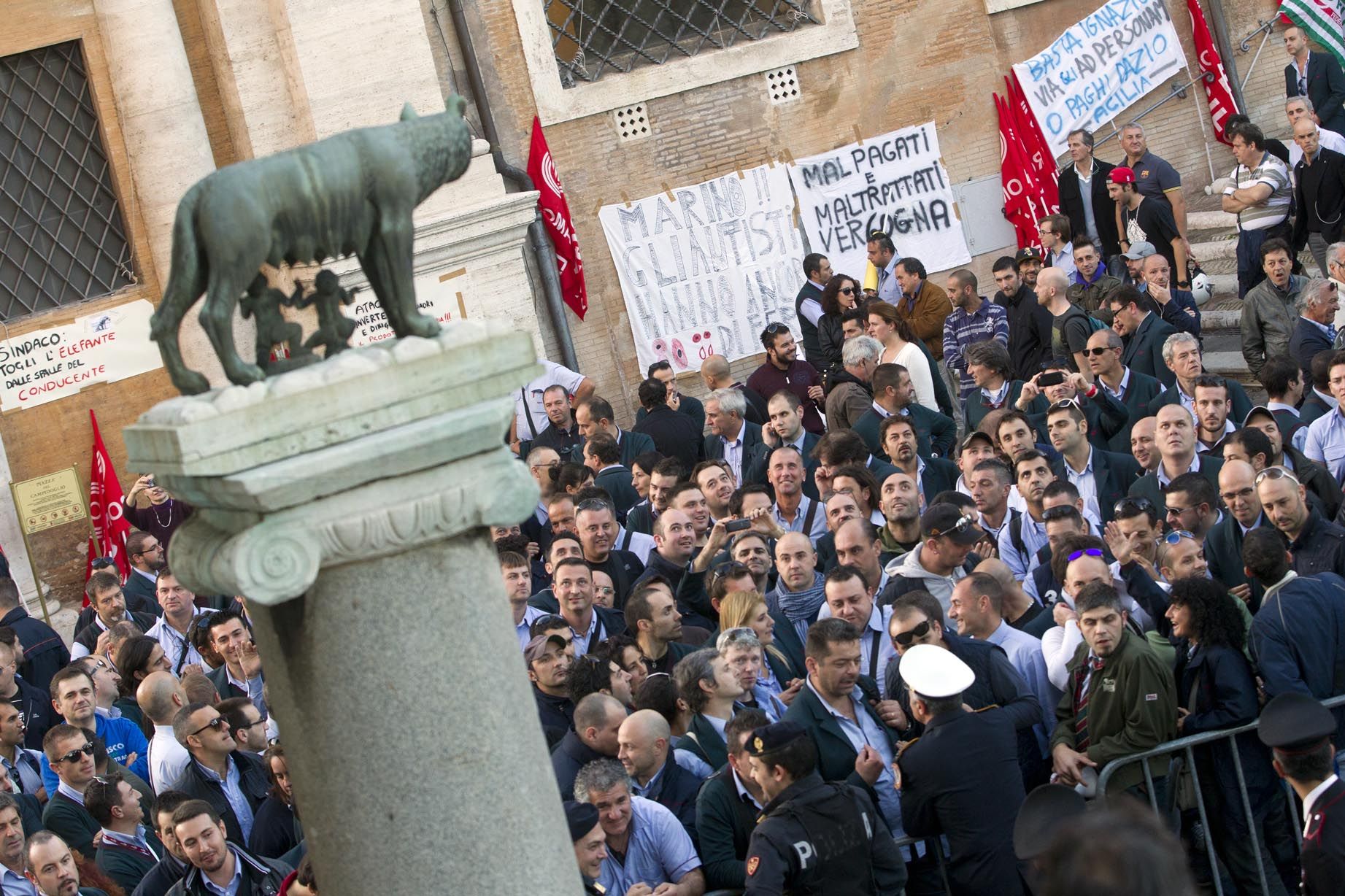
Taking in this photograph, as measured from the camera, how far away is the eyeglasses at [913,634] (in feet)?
21.6

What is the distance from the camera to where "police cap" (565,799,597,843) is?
5719mm

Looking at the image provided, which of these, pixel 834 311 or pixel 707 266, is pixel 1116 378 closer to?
pixel 834 311

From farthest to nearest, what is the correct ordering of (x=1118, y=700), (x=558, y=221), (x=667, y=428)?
(x=558, y=221), (x=667, y=428), (x=1118, y=700)

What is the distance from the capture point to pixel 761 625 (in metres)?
7.46

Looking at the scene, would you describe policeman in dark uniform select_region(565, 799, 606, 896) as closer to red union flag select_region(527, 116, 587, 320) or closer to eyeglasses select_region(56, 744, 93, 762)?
eyeglasses select_region(56, 744, 93, 762)

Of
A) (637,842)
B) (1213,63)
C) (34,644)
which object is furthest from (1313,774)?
(1213,63)

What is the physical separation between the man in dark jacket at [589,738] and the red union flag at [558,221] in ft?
31.2

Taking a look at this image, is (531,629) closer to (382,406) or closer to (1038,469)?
(1038,469)

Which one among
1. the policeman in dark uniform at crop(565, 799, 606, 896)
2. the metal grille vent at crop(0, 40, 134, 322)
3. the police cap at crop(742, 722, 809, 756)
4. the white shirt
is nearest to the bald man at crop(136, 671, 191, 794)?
the white shirt

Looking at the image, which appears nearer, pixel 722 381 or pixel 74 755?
pixel 74 755

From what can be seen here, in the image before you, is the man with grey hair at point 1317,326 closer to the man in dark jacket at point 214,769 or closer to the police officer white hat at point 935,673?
the police officer white hat at point 935,673

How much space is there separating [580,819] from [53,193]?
10.8 metres

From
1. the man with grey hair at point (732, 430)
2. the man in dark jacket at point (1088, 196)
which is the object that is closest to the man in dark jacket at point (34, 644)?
the man with grey hair at point (732, 430)

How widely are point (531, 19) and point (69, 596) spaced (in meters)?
6.49
